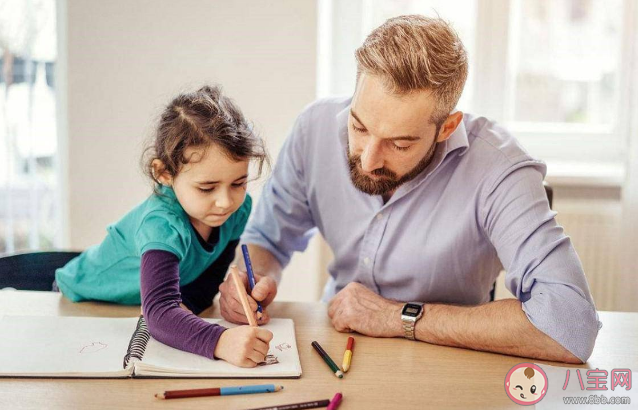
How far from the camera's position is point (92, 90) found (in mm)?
2693

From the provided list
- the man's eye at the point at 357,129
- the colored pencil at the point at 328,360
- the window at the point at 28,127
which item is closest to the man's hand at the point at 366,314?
the colored pencil at the point at 328,360

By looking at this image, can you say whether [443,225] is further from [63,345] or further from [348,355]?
[63,345]

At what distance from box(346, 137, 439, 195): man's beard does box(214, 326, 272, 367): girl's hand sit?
1.49 ft

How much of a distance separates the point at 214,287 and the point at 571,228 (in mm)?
1753

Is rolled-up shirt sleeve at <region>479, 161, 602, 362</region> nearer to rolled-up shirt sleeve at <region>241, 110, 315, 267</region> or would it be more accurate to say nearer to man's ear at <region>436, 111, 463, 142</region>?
man's ear at <region>436, 111, 463, 142</region>

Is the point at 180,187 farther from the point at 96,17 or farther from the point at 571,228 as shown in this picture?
the point at 571,228

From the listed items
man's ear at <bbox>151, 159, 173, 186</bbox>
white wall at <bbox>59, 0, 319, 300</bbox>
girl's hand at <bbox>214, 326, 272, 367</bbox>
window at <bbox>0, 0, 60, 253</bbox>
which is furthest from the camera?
window at <bbox>0, 0, 60, 253</bbox>

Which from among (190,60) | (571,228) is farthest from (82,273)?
(571,228)

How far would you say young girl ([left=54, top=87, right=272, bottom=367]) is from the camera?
1.24 m

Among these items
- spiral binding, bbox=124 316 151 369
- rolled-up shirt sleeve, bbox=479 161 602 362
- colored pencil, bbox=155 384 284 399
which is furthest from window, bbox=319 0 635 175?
colored pencil, bbox=155 384 284 399

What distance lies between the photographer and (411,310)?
4.55 feet

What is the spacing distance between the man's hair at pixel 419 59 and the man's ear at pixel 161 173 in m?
0.43

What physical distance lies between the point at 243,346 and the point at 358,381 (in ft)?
0.64

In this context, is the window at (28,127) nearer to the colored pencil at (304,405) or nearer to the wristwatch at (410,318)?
the wristwatch at (410,318)
